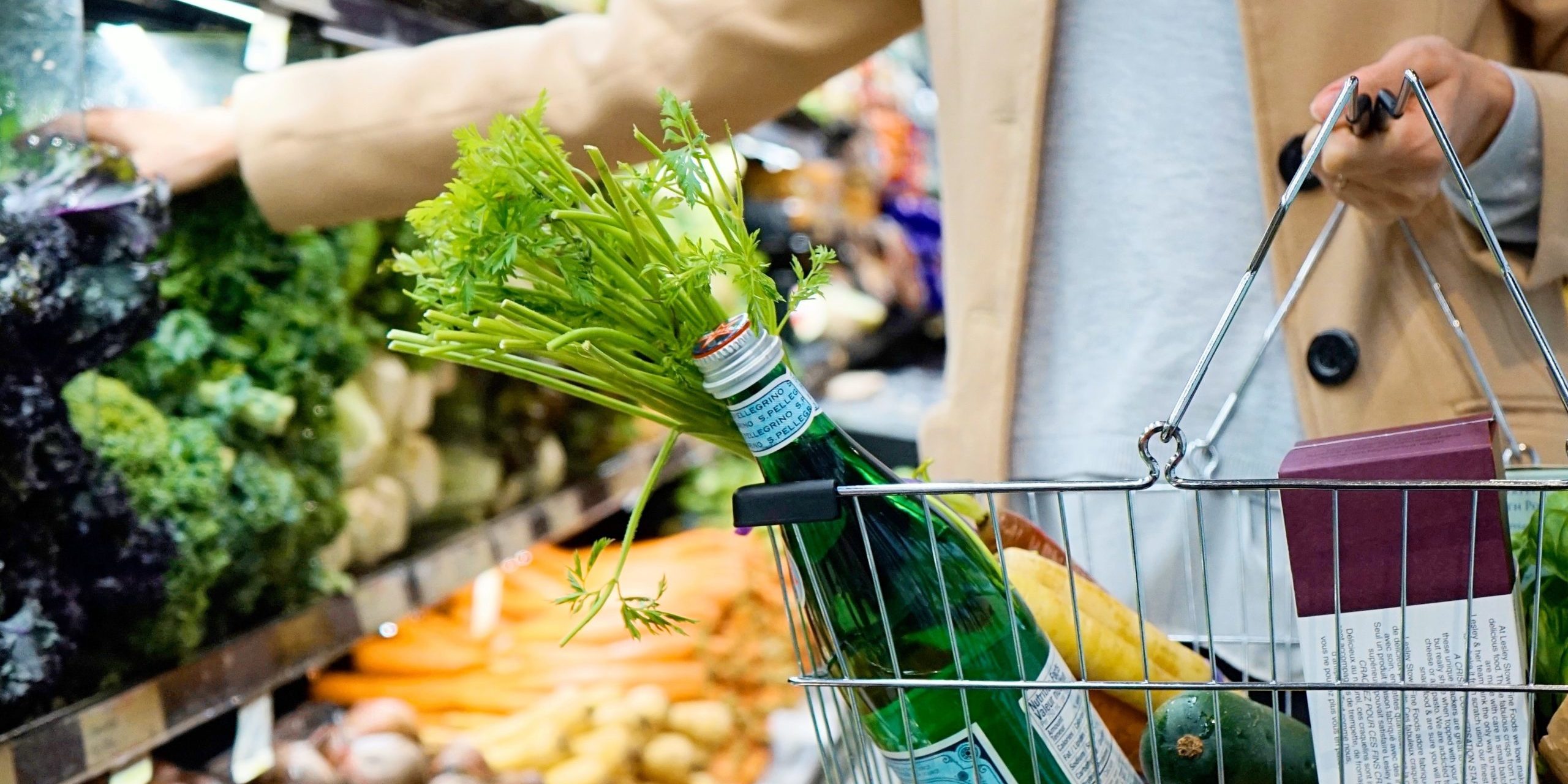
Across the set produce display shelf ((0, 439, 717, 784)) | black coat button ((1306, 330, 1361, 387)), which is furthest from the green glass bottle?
produce display shelf ((0, 439, 717, 784))

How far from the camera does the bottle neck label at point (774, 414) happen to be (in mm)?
545

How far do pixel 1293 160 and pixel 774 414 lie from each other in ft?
1.94

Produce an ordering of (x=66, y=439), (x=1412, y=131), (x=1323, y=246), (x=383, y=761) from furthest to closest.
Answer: (x=383, y=761) < (x=66, y=439) < (x=1323, y=246) < (x=1412, y=131)

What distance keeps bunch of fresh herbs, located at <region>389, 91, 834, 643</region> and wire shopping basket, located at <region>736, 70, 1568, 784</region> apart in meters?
0.09

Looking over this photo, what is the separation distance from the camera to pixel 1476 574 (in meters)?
0.56

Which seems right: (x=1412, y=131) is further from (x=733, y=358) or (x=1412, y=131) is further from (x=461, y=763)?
(x=461, y=763)

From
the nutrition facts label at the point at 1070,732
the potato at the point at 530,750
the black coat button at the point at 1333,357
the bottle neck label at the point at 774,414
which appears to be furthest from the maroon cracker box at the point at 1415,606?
the potato at the point at 530,750

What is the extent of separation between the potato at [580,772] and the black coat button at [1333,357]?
0.93 meters

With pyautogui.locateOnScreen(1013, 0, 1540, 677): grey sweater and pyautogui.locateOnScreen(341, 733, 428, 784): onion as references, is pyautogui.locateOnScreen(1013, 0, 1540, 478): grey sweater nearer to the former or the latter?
pyautogui.locateOnScreen(1013, 0, 1540, 677): grey sweater

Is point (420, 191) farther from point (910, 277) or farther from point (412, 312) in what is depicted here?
point (910, 277)

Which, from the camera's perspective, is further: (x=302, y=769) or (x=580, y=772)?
(x=580, y=772)

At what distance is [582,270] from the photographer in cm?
56

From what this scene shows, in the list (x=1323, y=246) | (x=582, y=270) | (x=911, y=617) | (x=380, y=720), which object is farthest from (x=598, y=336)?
(x=380, y=720)

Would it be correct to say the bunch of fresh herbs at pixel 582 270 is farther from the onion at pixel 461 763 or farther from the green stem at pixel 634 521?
the onion at pixel 461 763
